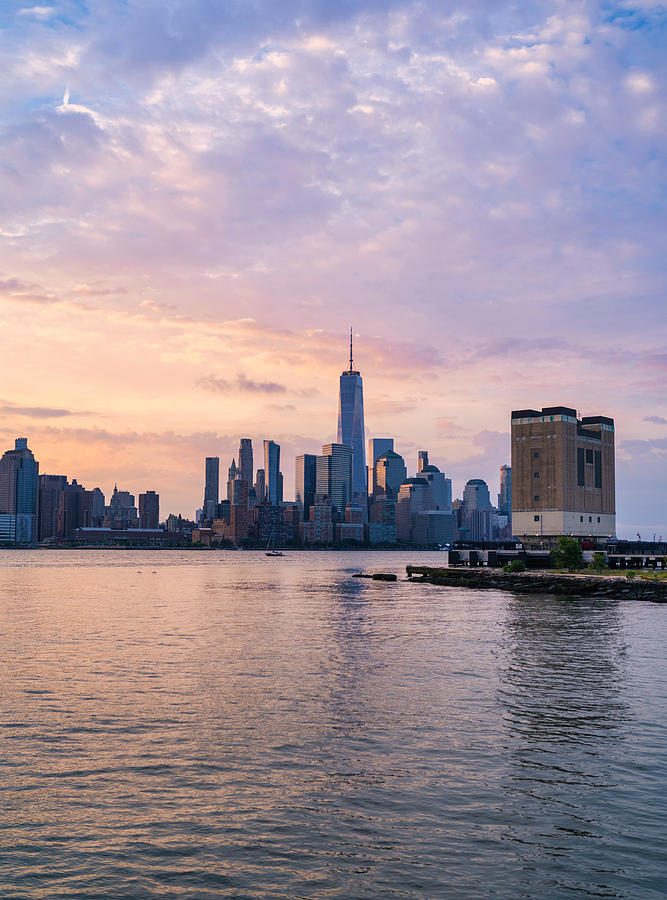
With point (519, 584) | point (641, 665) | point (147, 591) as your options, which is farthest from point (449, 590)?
point (641, 665)

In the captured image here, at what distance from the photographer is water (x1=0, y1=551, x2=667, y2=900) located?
20.6m

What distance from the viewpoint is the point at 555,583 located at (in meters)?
133

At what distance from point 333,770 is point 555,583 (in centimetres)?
11149

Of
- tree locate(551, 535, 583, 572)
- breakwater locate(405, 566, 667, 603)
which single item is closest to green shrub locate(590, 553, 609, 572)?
tree locate(551, 535, 583, 572)

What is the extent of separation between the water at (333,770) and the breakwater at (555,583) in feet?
187

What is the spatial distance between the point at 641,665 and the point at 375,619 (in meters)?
37.9

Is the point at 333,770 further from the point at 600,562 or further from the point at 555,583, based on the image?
the point at 600,562

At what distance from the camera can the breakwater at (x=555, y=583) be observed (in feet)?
381

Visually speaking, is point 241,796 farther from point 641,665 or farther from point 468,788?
point 641,665

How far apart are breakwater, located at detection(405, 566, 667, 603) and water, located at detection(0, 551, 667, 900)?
187 ft

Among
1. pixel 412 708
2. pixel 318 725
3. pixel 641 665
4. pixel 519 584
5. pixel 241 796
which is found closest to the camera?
pixel 241 796

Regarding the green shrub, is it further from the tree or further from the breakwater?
the breakwater

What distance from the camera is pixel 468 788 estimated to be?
26.8 metres

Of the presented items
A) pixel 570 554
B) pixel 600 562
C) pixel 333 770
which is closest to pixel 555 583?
pixel 570 554
